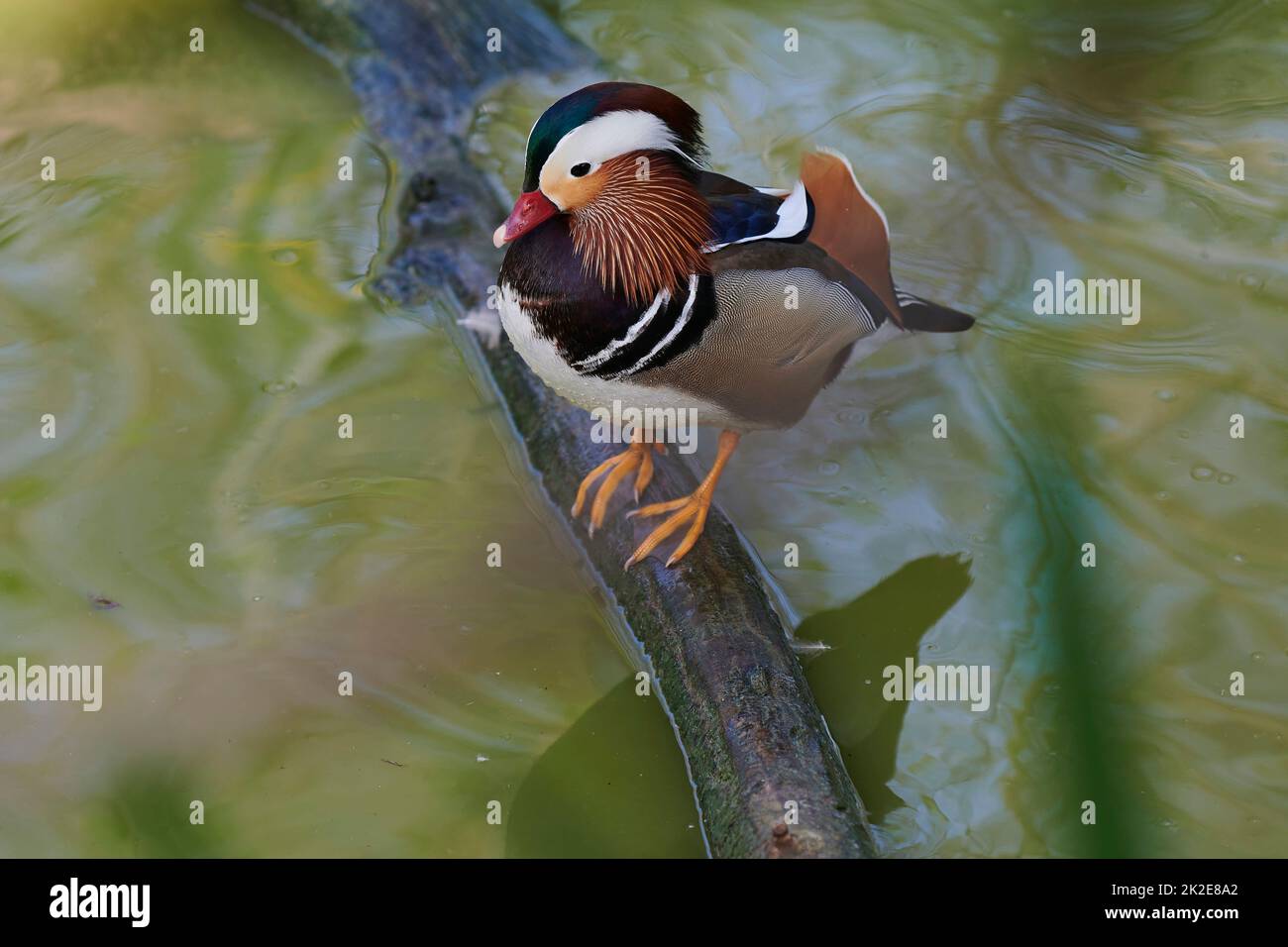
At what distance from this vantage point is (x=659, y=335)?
2518 millimetres

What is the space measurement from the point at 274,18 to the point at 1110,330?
3070mm

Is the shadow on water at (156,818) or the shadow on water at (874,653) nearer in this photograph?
the shadow on water at (156,818)

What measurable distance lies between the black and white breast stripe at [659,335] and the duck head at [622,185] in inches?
1.3

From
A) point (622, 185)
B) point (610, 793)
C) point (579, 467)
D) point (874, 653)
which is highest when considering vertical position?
point (622, 185)

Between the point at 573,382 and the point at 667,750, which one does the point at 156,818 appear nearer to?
the point at 667,750

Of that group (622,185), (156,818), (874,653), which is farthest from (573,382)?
(156,818)

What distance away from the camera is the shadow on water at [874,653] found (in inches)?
103

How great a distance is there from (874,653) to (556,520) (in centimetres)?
82

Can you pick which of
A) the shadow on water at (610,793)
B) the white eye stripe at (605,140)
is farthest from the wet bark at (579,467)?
the white eye stripe at (605,140)

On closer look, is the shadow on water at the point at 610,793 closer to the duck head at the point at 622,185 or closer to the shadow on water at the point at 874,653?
the shadow on water at the point at 874,653

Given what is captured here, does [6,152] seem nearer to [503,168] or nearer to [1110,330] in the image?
[503,168]

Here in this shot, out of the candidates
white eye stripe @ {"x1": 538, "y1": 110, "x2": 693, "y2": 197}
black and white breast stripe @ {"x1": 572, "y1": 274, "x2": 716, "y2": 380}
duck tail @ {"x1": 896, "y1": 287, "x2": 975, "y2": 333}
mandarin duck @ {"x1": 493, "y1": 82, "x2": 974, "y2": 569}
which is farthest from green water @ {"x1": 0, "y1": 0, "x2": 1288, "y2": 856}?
white eye stripe @ {"x1": 538, "y1": 110, "x2": 693, "y2": 197}

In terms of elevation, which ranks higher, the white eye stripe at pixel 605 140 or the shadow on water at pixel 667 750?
the white eye stripe at pixel 605 140

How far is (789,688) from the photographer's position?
2.45m
